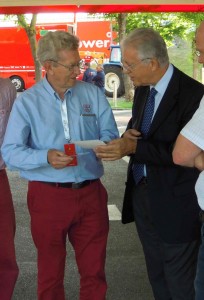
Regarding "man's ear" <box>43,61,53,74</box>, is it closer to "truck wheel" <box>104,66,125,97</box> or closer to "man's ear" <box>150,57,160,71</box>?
"man's ear" <box>150,57,160,71</box>

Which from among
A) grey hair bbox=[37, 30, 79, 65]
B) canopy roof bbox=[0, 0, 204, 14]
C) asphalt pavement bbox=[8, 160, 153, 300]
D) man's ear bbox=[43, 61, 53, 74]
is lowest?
asphalt pavement bbox=[8, 160, 153, 300]

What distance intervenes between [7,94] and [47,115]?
17.0 inches

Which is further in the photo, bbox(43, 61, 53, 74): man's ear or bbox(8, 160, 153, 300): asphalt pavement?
bbox(8, 160, 153, 300): asphalt pavement

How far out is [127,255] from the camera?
193 inches

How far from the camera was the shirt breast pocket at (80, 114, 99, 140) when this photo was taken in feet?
10.3

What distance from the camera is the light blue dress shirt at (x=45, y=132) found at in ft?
9.93

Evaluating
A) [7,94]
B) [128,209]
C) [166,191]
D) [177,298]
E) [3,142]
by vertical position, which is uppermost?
[7,94]

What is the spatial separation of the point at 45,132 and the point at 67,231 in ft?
2.12

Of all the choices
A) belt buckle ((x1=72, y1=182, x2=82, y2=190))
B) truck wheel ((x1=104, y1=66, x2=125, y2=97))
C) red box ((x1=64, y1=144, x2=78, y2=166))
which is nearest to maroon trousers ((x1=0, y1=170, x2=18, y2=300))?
belt buckle ((x1=72, y1=182, x2=82, y2=190))

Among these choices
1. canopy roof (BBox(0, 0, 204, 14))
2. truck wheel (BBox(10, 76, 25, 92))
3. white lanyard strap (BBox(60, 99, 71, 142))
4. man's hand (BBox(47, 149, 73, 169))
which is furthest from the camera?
truck wheel (BBox(10, 76, 25, 92))

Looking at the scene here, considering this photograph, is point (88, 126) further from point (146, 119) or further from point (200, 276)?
point (200, 276)

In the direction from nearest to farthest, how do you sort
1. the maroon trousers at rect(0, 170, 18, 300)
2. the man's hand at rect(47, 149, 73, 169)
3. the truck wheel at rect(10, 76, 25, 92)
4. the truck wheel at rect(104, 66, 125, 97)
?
the man's hand at rect(47, 149, 73, 169), the maroon trousers at rect(0, 170, 18, 300), the truck wheel at rect(104, 66, 125, 97), the truck wheel at rect(10, 76, 25, 92)

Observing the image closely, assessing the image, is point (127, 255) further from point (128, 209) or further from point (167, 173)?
point (167, 173)

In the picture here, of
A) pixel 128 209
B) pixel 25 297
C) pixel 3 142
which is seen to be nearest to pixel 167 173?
pixel 128 209
